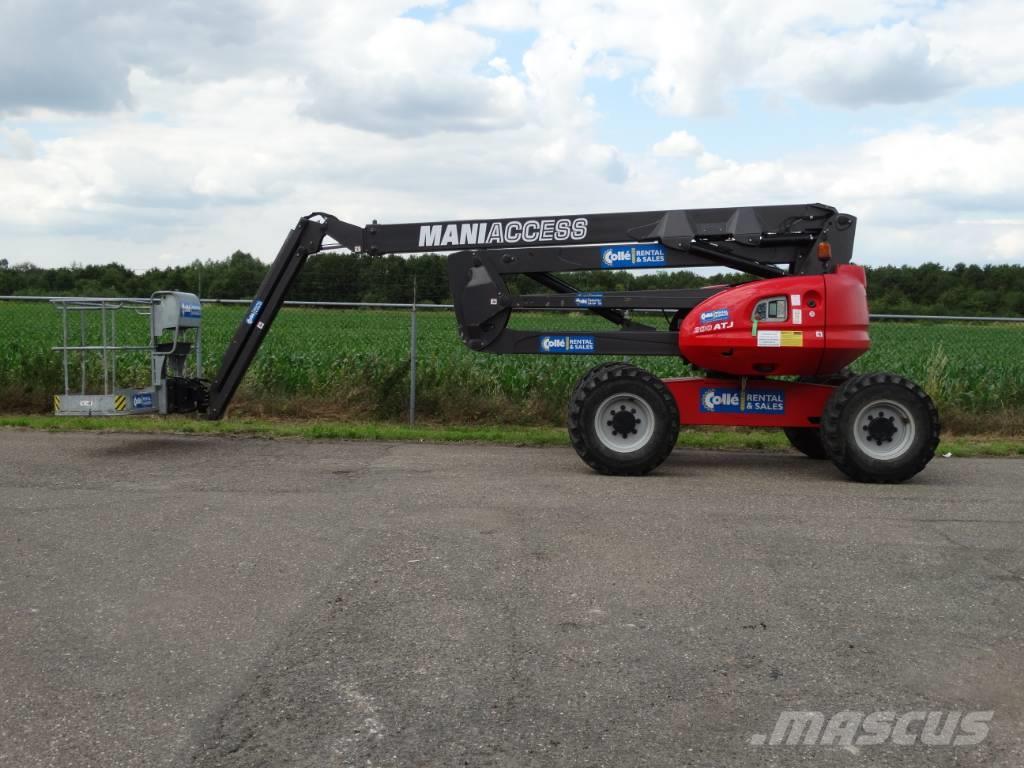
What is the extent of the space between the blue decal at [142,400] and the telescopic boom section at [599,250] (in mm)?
2505

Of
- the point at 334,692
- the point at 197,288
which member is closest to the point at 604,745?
the point at 334,692

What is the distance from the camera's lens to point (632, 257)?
10.7 meters

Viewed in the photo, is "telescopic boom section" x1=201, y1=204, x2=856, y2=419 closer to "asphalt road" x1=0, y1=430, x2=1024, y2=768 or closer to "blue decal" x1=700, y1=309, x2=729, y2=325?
"blue decal" x1=700, y1=309, x2=729, y2=325

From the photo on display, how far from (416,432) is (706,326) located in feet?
14.2

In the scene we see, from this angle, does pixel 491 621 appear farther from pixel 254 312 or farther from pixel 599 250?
pixel 254 312

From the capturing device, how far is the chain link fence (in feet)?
46.6

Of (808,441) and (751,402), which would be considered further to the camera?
(808,441)

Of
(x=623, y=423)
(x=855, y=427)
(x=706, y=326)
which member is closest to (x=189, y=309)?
(x=623, y=423)

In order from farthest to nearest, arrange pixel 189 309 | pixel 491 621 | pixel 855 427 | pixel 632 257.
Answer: pixel 189 309 → pixel 632 257 → pixel 855 427 → pixel 491 621

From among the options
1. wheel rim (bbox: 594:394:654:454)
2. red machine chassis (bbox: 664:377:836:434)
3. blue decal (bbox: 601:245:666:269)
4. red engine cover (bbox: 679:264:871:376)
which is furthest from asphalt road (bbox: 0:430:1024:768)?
blue decal (bbox: 601:245:666:269)

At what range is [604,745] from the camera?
3.92 meters

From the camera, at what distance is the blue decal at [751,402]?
10.4m

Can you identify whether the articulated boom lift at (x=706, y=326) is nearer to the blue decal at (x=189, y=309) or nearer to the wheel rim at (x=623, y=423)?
the wheel rim at (x=623, y=423)

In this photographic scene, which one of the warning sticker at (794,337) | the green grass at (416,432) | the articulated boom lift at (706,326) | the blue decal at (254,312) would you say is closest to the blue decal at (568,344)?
the articulated boom lift at (706,326)
